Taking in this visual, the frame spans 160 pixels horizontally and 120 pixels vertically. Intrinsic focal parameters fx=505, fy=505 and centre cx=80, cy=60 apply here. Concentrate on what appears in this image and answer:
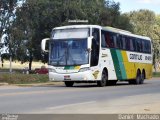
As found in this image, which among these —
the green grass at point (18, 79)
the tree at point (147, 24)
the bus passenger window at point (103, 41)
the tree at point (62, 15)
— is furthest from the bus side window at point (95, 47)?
the tree at point (147, 24)

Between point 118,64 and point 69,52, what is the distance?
5.34 m

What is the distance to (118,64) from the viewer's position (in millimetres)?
34312

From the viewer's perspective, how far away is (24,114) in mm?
14211

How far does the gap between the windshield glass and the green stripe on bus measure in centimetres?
347

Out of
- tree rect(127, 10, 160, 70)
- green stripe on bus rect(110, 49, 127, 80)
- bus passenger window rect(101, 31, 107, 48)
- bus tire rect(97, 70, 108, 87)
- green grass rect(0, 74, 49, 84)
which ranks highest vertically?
tree rect(127, 10, 160, 70)

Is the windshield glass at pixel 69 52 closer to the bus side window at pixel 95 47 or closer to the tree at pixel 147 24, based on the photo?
the bus side window at pixel 95 47

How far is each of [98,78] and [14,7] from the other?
83.7 feet

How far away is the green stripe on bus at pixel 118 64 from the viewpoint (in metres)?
33.4

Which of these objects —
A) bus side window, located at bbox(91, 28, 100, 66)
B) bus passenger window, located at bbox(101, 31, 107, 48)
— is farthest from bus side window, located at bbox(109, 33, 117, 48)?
bus side window, located at bbox(91, 28, 100, 66)

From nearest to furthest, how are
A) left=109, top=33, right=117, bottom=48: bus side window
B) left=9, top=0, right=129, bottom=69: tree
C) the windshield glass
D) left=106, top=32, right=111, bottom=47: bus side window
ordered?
the windshield glass
left=106, top=32, right=111, bottom=47: bus side window
left=109, top=33, right=117, bottom=48: bus side window
left=9, top=0, right=129, bottom=69: tree

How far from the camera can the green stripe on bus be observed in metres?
33.4

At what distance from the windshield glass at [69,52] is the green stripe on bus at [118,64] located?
3.47m

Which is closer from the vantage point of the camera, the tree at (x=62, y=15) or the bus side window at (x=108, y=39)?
the bus side window at (x=108, y=39)

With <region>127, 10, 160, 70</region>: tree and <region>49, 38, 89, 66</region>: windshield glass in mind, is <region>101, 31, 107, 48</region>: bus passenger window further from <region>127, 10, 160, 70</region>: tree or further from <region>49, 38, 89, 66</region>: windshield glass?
<region>127, 10, 160, 70</region>: tree
